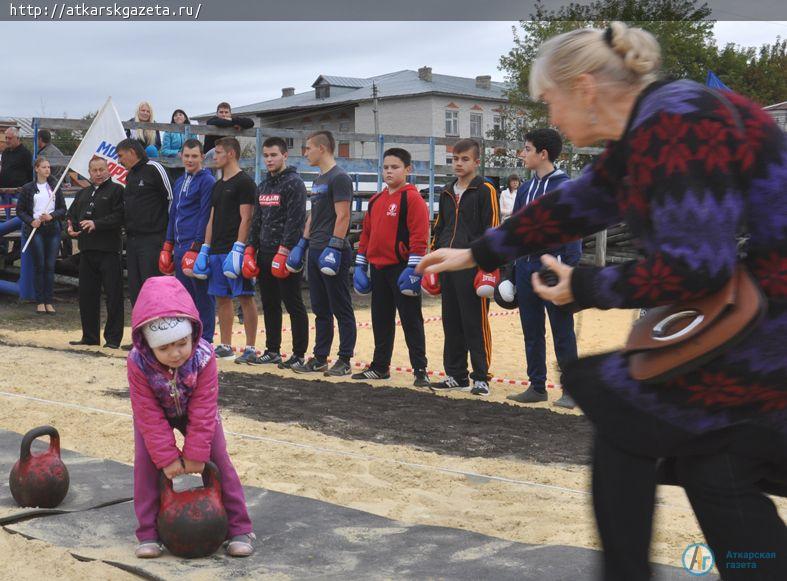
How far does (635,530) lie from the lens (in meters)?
2.09

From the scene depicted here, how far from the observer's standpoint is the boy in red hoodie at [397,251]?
774 cm

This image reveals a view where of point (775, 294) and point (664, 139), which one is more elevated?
point (664, 139)

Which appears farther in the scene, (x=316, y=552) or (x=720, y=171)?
(x=316, y=552)

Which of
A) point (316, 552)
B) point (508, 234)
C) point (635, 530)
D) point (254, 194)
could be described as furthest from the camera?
point (254, 194)

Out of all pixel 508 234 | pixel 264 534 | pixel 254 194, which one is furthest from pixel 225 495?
pixel 254 194

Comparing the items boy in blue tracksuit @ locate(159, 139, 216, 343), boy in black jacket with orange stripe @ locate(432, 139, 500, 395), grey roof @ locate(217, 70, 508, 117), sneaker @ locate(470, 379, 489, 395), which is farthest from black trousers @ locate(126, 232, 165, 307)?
grey roof @ locate(217, 70, 508, 117)

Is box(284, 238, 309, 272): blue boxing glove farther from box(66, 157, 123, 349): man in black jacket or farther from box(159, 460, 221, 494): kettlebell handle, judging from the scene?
Result: box(159, 460, 221, 494): kettlebell handle

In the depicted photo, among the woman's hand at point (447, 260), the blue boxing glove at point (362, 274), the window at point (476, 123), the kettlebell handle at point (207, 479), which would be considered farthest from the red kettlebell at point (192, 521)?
the window at point (476, 123)

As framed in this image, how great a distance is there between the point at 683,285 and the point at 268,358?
7240 mm

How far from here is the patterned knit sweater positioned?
187 cm

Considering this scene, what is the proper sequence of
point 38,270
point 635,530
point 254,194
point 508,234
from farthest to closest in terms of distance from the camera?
point 38,270 < point 254,194 < point 508,234 < point 635,530

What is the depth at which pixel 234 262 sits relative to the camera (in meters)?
8.49

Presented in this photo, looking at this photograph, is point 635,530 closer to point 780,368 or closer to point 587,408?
point 587,408

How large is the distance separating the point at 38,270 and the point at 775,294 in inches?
458
